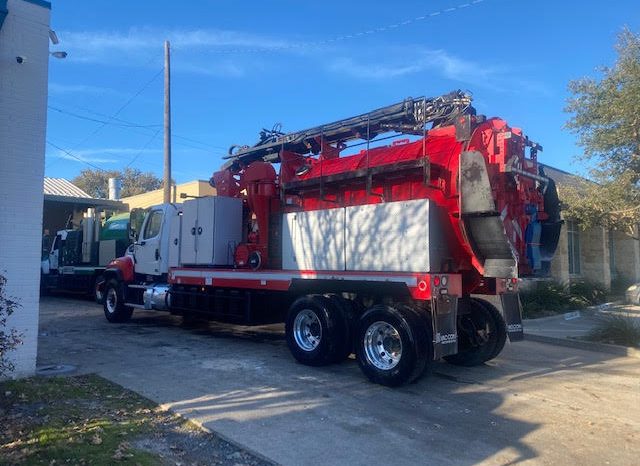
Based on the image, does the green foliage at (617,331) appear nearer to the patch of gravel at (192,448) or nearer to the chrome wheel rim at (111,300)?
the patch of gravel at (192,448)

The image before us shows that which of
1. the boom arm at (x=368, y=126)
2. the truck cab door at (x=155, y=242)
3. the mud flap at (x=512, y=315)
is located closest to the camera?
the mud flap at (x=512, y=315)

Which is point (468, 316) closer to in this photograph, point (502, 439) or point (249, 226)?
point (502, 439)

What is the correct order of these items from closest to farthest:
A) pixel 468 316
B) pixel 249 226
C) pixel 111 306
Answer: pixel 468 316 < pixel 249 226 < pixel 111 306

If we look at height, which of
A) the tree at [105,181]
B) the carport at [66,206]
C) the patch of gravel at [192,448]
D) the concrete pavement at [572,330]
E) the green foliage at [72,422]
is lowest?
the patch of gravel at [192,448]

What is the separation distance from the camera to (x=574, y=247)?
76.2 feet

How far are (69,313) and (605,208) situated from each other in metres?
16.1

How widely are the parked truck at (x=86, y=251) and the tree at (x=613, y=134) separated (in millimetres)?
14741

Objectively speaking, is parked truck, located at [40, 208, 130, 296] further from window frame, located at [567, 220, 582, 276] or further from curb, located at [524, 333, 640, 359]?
window frame, located at [567, 220, 582, 276]

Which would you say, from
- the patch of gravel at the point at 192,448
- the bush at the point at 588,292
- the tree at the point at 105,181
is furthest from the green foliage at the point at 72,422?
the tree at the point at 105,181

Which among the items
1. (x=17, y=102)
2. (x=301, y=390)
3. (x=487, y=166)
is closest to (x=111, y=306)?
(x=17, y=102)

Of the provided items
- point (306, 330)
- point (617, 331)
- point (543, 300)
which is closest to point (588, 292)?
point (543, 300)

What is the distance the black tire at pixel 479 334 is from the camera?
902cm

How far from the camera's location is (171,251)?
42.3 ft

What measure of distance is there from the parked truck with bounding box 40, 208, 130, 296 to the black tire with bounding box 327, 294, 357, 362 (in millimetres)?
12711
